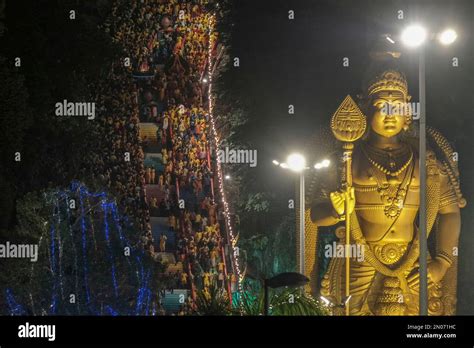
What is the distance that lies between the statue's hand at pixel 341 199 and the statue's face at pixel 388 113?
1.86 metres

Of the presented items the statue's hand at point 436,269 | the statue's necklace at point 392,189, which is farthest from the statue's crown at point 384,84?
the statue's hand at point 436,269

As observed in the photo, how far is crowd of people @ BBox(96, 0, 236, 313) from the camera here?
31.9 m

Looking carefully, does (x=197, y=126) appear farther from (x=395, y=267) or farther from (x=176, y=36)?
(x=395, y=267)

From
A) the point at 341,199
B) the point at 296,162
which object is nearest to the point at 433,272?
the point at 341,199

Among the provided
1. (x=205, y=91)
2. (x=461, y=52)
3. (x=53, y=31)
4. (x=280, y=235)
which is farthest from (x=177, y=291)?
(x=461, y=52)

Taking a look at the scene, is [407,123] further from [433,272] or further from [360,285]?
[360,285]

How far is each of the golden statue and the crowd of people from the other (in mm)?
2872

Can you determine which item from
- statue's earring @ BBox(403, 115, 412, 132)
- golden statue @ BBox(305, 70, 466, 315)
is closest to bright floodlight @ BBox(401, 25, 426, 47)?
golden statue @ BBox(305, 70, 466, 315)

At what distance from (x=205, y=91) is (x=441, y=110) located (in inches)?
257

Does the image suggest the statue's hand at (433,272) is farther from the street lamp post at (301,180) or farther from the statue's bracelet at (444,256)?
the street lamp post at (301,180)

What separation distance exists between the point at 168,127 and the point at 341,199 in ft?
16.5

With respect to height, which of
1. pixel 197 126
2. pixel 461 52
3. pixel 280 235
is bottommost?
pixel 280 235

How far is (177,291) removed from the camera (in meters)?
31.8
